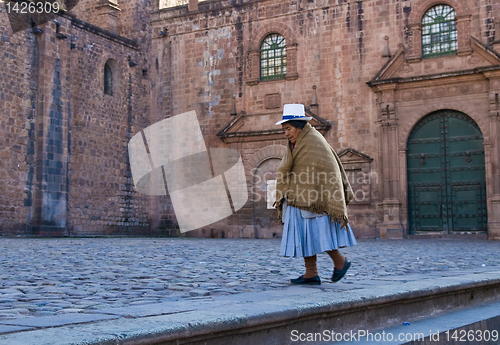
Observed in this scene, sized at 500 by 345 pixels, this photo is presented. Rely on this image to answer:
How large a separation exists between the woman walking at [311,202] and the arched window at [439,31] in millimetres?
14873

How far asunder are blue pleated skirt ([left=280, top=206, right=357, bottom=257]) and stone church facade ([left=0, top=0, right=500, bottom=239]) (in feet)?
45.2

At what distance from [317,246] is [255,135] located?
16.3m

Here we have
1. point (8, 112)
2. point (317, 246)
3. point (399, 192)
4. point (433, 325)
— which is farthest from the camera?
point (399, 192)

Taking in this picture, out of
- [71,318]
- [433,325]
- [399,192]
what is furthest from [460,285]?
[399,192]

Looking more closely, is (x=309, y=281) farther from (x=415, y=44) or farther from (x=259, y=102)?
(x=259, y=102)

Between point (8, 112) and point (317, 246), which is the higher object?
point (8, 112)

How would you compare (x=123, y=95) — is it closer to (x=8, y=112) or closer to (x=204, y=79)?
(x=204, y=79)

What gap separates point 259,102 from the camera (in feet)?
71.6

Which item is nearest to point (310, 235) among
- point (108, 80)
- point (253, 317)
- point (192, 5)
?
point (253, 317)

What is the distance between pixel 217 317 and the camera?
305 cm

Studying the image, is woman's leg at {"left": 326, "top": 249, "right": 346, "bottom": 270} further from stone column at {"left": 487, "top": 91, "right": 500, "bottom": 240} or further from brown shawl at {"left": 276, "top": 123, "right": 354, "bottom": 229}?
stone column at {"left": 487, "top": 91, "right": 500, "bottom": 240}

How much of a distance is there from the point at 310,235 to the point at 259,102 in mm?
16569

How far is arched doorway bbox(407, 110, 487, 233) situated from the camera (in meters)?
18.7

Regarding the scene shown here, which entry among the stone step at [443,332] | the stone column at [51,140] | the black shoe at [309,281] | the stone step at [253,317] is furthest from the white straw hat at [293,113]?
the stone column at [51,140]
